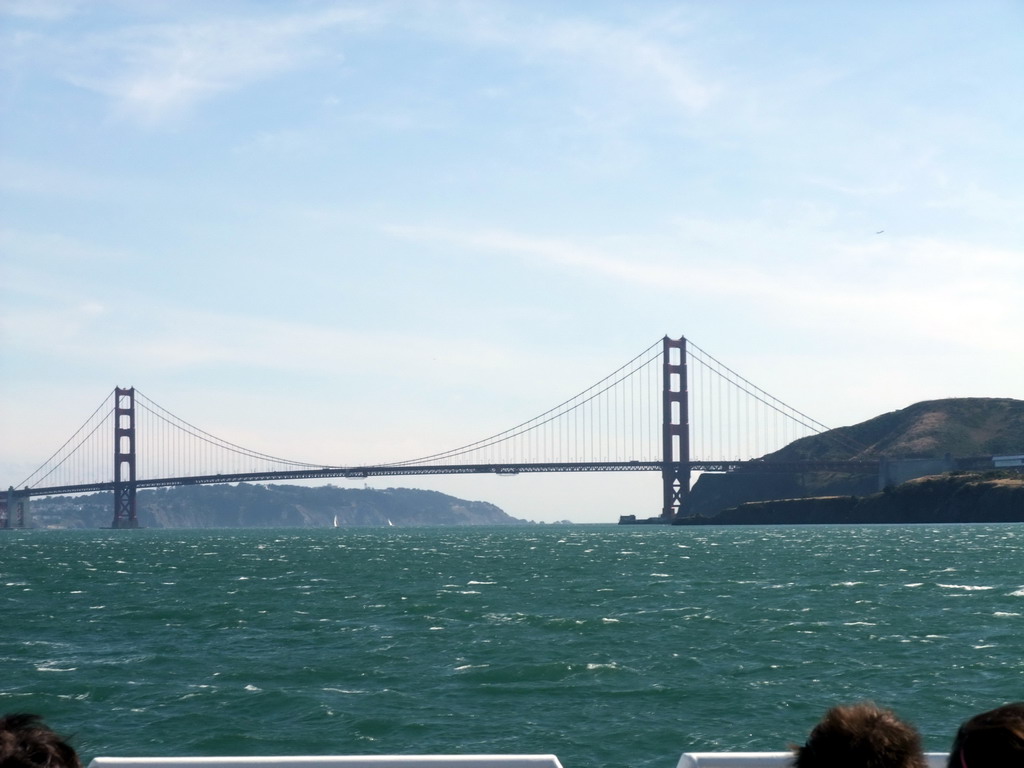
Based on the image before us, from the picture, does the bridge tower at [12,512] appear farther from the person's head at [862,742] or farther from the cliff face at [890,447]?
the person's head at [862,742]

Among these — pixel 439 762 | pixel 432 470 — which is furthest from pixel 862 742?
pixel 432 470

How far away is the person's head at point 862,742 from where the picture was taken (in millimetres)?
2371

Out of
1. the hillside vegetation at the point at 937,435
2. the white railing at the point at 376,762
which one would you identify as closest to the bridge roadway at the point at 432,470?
the hillside vegetation at the point at 937,435

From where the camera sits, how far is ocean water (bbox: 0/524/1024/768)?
1484 centimetres

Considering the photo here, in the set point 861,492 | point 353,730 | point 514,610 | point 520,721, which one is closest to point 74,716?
point 353,730

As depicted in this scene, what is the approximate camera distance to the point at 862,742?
2.37 metres

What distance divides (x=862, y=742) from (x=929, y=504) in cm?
12970

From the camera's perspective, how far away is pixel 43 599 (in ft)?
117

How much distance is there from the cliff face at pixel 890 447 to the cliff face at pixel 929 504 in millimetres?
13268

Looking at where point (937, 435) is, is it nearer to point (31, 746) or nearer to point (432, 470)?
point (432, 470)

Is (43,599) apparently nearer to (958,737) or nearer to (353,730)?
(353,730)

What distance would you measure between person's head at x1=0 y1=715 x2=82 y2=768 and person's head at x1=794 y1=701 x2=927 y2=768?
1311mm

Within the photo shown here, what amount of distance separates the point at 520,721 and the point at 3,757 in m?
13.5

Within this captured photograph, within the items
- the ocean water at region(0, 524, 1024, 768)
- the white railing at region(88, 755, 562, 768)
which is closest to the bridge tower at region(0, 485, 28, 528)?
the ocean water at region(0, 524, 1024, 768)
